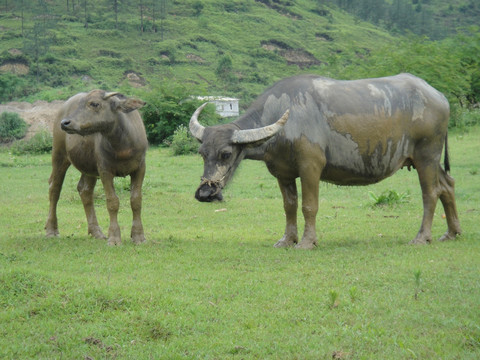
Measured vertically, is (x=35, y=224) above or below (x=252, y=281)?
below

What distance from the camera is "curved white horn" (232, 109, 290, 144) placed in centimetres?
712

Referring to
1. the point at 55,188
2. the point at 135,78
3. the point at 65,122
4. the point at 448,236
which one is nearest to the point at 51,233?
the point at 55,188

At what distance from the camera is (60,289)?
528 centimetres

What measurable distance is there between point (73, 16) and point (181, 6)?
14.9 m

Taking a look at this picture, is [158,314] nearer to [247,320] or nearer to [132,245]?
[247,320]

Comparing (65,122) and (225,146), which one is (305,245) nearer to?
(225,146)

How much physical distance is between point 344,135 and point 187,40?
210ft

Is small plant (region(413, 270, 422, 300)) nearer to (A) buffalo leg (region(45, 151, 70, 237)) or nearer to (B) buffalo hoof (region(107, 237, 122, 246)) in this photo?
(B) buffalo hoof (region(107, 237, 122, 246))

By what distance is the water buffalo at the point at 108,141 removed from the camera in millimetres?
7375

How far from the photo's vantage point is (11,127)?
108ft

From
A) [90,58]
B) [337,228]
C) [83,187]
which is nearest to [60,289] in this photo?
[83,187]

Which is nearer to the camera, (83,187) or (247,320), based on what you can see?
(247,320)

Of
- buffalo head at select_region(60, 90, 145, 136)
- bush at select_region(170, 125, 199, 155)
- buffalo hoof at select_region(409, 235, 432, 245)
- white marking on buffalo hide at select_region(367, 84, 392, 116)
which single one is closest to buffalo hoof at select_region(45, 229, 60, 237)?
buffalo head at select_region(60, 90, 145, 136)

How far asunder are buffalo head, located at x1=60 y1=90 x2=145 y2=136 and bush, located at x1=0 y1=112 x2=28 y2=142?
26.3 meters
